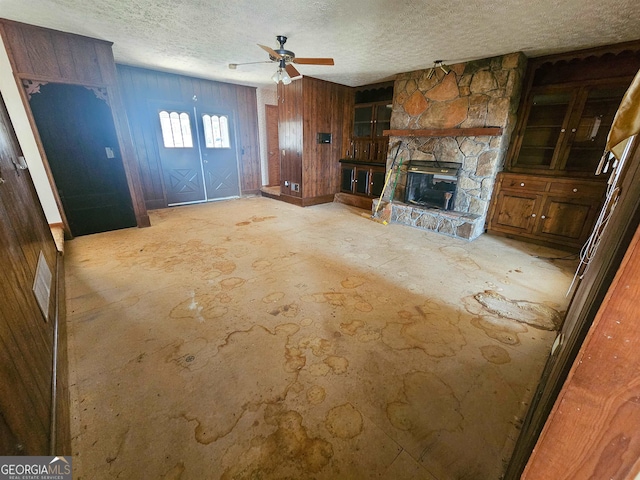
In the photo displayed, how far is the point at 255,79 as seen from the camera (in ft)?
17.8

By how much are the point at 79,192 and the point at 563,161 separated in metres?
6.77

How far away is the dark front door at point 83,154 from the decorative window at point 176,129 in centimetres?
178

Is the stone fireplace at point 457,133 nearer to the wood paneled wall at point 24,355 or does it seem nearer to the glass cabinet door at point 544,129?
the glass cabinet door at point 544,129

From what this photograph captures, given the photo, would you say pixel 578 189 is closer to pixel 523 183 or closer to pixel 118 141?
pixel 523 183

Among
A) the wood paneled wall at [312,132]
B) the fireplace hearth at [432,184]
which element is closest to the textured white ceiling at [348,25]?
the wood paneled wall at [312,132]

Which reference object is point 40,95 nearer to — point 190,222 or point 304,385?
point 190,222

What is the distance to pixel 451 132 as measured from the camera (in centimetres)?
400

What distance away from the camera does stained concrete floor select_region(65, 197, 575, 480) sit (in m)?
1.18

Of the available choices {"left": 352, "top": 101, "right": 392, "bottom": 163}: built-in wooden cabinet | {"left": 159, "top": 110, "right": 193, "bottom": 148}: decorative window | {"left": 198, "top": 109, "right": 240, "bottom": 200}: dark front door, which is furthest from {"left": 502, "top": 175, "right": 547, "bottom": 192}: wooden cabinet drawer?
{"left": 159, "top": 110, "right": 193, "bottom": 148}: decorative window

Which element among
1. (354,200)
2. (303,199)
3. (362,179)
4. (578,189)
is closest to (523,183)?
(578,189)

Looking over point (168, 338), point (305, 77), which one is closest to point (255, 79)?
point (305, 77)

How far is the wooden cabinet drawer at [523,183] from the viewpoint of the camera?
357 cm

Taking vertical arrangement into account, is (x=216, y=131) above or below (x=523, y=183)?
above

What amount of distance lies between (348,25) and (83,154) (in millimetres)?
3820
